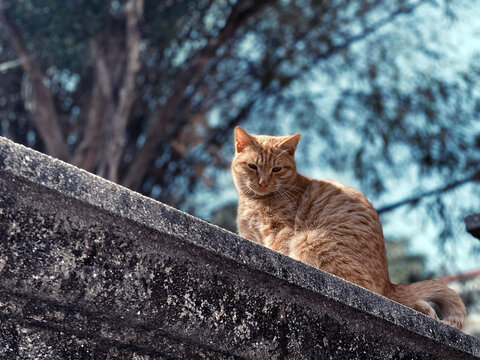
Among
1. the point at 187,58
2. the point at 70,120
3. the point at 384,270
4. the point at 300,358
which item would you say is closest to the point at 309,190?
the point at 384,270

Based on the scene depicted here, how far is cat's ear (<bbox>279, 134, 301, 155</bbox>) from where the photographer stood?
326 centimetres

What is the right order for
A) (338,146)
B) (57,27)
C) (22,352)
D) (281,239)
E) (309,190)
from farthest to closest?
(338,146) → (57,27) → (309,190) → (281,239) → (22,352)

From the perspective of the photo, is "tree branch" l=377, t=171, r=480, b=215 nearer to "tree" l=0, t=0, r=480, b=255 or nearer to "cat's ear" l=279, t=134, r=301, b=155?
"tree" l=0, t=0, r=480, b=255

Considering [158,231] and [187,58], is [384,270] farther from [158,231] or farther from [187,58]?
[187,58]

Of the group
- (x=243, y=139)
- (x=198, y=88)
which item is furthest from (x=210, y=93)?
(x=243, y=139)

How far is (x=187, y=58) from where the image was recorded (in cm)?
885

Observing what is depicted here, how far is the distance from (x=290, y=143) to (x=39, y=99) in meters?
5.64

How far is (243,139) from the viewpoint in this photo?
338cm

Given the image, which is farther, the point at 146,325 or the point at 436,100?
the point at 436,100

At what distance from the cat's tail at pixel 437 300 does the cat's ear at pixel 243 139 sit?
1250 mm

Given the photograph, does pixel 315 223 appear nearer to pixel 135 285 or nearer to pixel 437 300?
pixel 437 300

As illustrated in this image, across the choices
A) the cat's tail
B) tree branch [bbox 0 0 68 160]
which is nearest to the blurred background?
tree branch [bbox 0 0 68 160]

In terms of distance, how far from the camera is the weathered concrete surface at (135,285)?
112 centimetres

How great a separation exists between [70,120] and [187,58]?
1999mm
